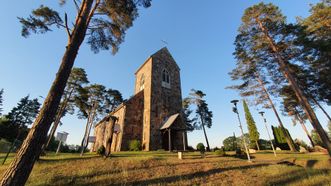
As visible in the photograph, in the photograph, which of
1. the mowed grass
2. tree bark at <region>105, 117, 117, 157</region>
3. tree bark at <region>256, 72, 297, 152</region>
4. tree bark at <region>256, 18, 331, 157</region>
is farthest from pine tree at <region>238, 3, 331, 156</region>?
tree bark at <region>105, 117, 117, 157</region>

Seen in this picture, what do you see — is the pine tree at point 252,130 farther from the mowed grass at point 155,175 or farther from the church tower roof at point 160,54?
the mowed grass at point 155,175

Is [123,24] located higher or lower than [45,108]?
higher

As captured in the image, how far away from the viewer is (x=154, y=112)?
19859mm

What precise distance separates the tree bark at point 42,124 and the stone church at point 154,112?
445 inches

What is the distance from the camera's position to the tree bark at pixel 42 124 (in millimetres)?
3826

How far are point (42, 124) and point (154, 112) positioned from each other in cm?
1556

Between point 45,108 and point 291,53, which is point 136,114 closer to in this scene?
point 45,108

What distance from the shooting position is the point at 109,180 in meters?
6.35

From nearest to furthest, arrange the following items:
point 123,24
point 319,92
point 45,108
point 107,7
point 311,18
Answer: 1. point 45,108
2. point 107,7
3. point 123,24
4. point 311,18
5. point 319,92

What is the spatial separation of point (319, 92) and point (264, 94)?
226 inches

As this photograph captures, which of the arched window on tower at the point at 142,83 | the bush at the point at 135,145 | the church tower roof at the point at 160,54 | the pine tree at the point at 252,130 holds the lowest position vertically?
the bush at the point at 135,145

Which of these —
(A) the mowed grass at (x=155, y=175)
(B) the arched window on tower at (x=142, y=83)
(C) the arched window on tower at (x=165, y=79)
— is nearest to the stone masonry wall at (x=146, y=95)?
(B) the arched window on tower at (x=142, y=83)

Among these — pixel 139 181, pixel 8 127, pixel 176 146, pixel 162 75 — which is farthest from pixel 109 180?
pixel 8 127

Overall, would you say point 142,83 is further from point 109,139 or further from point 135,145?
point 109,139
